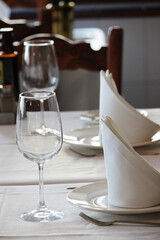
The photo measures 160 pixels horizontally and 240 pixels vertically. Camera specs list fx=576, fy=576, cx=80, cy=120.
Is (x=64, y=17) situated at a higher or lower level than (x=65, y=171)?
higher

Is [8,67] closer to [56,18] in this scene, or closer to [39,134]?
[39,134]

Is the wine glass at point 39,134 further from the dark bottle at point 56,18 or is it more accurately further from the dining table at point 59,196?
the dark bottle at point 56,18

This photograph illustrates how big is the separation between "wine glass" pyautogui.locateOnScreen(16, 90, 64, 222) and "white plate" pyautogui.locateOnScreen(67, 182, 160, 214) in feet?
0.13

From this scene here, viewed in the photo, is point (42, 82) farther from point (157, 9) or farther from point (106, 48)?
point (157, 9)

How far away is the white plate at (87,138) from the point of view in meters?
1.26

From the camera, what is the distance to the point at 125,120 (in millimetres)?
1287

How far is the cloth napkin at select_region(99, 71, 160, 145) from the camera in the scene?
1279mm

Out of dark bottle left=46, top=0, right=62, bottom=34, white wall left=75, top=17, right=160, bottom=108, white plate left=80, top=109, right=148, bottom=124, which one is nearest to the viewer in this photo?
white plate left=80, top=109, right=148, bottom=124

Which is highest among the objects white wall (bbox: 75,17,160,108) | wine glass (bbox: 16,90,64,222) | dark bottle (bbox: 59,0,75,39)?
dark bottle (bbox: 59,0,75,39)

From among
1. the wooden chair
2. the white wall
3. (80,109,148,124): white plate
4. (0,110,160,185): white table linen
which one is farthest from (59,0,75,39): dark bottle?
(0,110,160,185): white table linen

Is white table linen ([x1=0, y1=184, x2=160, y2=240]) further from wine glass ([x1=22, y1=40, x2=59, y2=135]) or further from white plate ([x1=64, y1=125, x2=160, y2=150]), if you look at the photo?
wine glass ([x1=22, y1=40, x2=59, y2=135])

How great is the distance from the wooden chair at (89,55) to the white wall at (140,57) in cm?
249

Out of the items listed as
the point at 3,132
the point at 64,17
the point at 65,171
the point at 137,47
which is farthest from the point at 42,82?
the point at 137,47

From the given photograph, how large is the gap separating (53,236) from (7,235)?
0.07m
